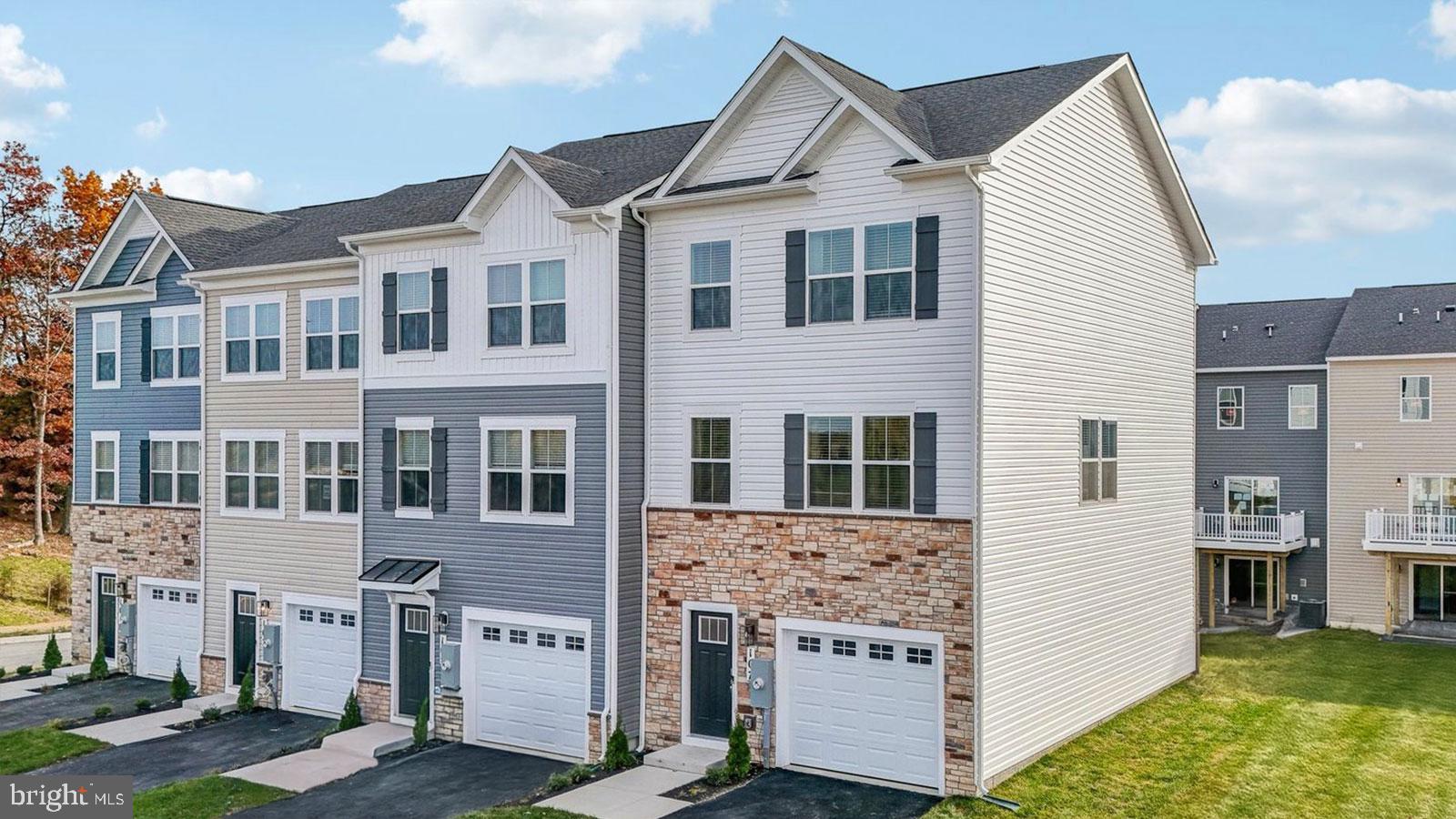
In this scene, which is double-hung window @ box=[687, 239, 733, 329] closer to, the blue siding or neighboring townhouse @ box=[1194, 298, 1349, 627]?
the blue siding

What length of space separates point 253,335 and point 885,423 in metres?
13.4

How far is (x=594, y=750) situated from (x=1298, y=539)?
2193 centimetres

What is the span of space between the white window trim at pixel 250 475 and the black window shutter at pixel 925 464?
12789 mm

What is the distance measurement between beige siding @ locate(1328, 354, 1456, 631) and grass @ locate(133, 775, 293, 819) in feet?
87.2

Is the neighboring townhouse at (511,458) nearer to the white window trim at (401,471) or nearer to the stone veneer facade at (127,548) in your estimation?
the white window trim at (401,471)

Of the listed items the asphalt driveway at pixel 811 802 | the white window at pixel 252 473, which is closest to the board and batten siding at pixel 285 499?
the white window at pixel 252 473

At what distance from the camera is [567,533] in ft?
60.6

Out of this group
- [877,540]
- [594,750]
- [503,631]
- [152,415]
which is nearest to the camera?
[877,540]

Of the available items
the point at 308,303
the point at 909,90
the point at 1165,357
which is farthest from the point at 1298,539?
the point at 308,303

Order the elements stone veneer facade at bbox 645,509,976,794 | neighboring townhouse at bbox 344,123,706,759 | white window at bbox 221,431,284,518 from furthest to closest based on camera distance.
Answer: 1. white window at bbox 221,431,284,518
2. neighboring townhouse at bbox 344,123,706,759
3. stone veneer facade at bbox 645,509,976,794

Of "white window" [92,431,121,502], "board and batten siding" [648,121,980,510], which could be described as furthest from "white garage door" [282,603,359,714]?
"board and batten siding" [648,121,980,510]

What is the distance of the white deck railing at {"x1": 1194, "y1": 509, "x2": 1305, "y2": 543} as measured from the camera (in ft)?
101

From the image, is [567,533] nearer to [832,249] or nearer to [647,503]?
[647,503]

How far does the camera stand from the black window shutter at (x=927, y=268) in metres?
15.9
